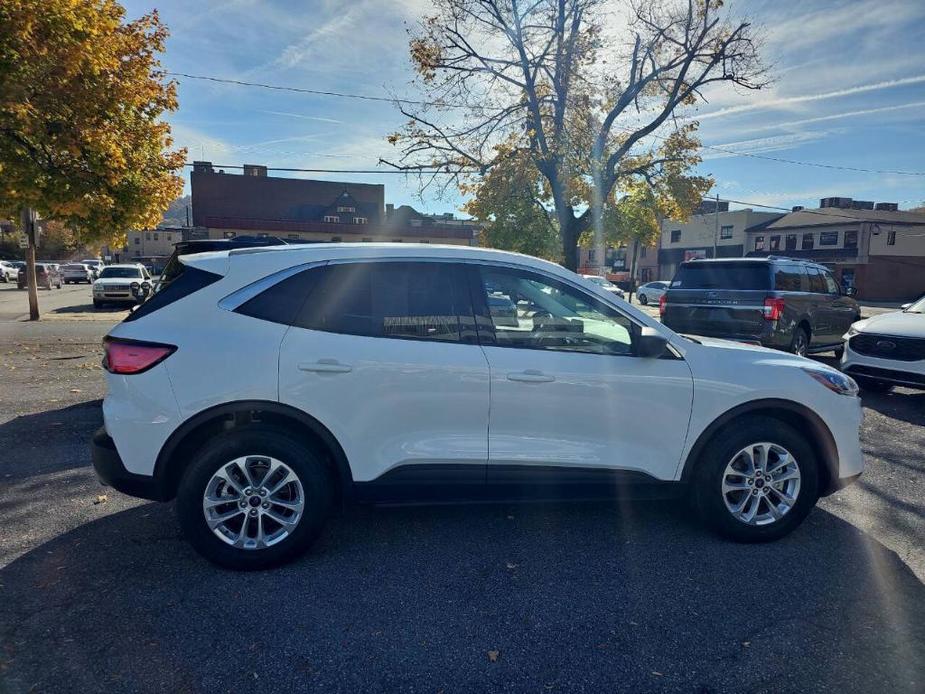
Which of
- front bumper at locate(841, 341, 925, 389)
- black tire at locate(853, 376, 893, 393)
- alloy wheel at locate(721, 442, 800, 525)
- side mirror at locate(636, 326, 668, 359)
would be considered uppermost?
side mirror at locate(636, 326, 668, 359)

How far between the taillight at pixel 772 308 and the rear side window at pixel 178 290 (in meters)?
8.21

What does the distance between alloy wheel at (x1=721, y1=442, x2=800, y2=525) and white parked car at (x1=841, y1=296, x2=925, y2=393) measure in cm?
502

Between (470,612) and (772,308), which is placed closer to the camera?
(470,612)

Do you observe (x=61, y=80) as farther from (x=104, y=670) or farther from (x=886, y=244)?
(x=886, y=244)

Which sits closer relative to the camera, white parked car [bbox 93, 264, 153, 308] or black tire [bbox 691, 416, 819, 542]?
black tire [bbox 691, 416, 819, 542]

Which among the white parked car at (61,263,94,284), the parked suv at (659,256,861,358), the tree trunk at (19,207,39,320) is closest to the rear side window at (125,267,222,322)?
the parked suv at (659,256,861,358)

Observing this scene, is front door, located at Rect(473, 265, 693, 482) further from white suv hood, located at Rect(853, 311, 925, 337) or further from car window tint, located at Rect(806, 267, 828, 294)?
car window tint, located at Rect(806, 267, 828, 294)

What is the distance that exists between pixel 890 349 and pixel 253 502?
8.12m

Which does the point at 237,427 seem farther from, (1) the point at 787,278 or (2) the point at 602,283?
(2) the point at 602,283

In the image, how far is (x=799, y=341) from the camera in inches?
381

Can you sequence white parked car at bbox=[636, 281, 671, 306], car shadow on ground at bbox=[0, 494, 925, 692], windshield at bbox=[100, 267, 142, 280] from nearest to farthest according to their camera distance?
car shadow on ground at bbox=[0, 494, 925, 692] < windshield at bbox=[100, 267, 142, 280] < white parked car at bbox=[636, 281, 671, 306]

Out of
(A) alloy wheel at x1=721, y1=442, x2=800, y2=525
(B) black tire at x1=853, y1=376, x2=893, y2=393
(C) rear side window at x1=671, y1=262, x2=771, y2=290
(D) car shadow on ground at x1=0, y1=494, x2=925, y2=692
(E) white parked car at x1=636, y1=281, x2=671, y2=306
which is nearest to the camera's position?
(D) car shadow on ground at x1=0, y1=494, x2=925, y2=692

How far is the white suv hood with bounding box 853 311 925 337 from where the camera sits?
24.2 ft

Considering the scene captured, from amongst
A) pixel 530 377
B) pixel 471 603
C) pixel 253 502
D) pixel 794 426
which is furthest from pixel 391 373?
pixel 794 426
